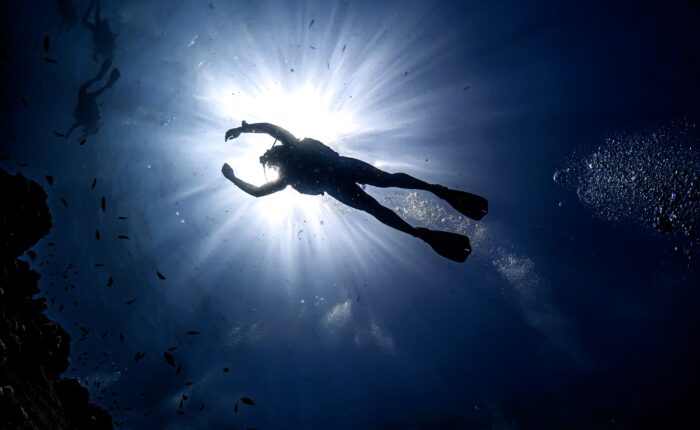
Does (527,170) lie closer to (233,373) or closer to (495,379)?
(495,379)

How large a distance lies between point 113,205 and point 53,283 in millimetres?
6959

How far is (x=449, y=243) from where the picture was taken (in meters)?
4.99

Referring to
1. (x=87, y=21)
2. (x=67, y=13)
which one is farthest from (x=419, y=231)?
(x=67, y=13)

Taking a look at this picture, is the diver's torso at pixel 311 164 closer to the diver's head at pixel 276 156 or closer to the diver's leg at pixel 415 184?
the diver's head at pixel 276 156

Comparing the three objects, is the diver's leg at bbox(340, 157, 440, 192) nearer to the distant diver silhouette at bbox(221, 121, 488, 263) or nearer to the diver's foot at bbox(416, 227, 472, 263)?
the distant diver silhouette at bbox(221, 121, 488, 263)

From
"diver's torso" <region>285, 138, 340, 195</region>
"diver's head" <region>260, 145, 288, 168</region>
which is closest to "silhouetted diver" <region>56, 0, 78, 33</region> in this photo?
"diver's head" <region>260, 145, 288, 168</region>

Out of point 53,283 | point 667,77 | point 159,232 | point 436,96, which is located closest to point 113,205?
point 159,232

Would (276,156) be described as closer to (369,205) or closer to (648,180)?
(369,205)

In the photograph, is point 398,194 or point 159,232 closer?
point 398,194

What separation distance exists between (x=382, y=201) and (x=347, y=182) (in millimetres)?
9546

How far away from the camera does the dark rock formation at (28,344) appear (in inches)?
254

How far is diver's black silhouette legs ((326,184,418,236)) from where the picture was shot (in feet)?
17.0

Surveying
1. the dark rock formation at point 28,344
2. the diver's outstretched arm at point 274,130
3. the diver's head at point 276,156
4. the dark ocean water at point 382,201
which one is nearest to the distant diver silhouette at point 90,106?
the dark ocean water at point 382,201

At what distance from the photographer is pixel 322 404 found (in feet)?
95.8
